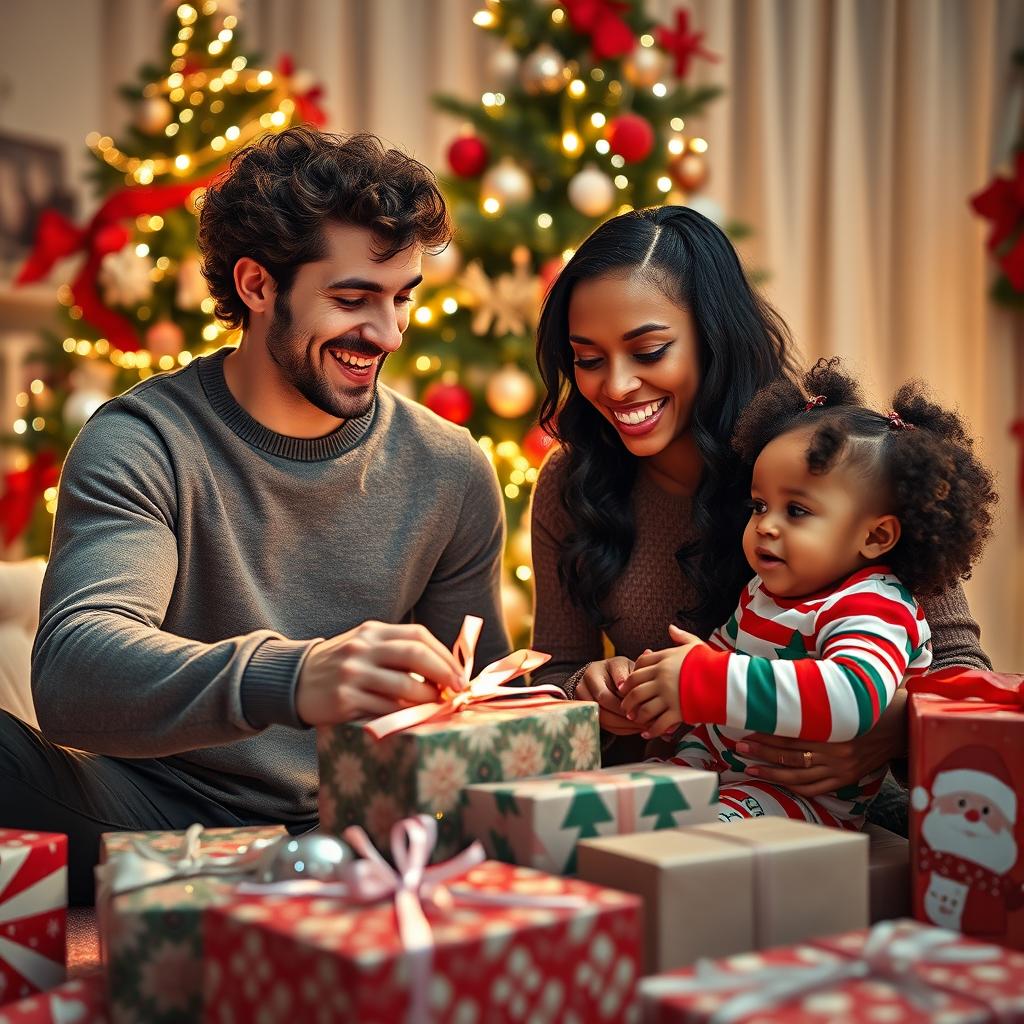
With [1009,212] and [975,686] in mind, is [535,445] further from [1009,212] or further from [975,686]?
[975,686]

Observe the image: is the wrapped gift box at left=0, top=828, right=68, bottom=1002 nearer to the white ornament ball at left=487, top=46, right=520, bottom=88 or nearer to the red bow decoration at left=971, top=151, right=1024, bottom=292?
the white ornament ball at left=487, top=46, right=520, bottom=88

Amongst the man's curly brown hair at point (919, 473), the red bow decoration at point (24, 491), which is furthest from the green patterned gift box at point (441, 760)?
the red bow decoration at point (24, 491)

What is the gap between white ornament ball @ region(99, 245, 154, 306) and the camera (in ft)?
10.4

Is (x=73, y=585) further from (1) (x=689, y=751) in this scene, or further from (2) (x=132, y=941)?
(1) (x=689, y=751)

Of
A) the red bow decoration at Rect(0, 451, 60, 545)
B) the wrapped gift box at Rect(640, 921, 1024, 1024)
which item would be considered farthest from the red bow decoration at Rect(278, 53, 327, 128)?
the wrapped gift box at Rect(640, 921, 1024, 1024)

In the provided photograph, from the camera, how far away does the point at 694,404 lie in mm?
1711

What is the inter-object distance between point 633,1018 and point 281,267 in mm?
1200

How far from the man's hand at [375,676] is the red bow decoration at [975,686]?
0.49 m

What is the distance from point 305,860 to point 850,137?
356cm

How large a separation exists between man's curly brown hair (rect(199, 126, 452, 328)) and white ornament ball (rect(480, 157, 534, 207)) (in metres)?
1.12

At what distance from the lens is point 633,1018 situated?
0.89m

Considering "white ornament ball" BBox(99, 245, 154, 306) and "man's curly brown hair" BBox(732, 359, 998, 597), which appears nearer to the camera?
"man's curly brown hair" BBox(732, 359, 998, 597)

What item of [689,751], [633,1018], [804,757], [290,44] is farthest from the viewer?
[290,44]

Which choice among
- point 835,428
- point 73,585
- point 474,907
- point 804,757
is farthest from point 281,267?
point 474,907
